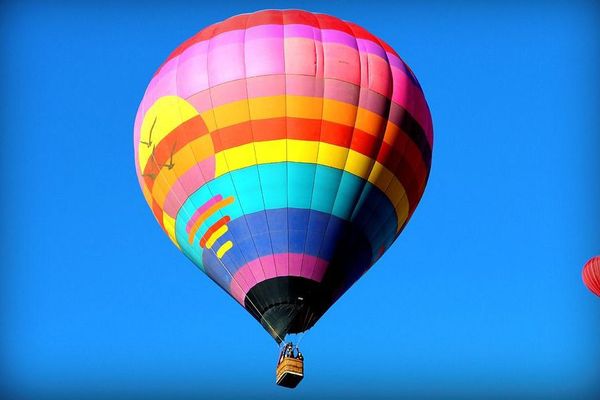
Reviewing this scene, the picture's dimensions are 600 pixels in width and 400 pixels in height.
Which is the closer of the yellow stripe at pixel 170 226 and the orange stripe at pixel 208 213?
the orange stripe at pixel 208 213

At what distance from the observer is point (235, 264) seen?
19.0 metres

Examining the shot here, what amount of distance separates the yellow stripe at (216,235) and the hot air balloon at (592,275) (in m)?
7.57

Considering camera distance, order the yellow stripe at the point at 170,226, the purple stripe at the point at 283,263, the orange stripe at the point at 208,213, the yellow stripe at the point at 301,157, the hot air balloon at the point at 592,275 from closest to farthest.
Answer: the purple stripe at the point at 283,263
the yellow stripe at the point at 301,157
the orange stripe at the point at 208,213
the yellow stripe at the point at 170,226
the hot air balloon at the point at 592,275

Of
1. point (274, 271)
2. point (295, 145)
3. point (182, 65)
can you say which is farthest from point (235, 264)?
point (182, 65)

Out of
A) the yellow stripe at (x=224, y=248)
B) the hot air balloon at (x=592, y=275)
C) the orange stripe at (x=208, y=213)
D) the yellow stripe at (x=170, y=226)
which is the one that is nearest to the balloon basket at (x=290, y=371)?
the yellow stripe at (x=224, y=248)

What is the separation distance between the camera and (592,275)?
→ 22.9 meters

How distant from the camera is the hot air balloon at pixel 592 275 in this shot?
74.9 ft

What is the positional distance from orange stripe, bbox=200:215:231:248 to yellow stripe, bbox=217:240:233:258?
27cm

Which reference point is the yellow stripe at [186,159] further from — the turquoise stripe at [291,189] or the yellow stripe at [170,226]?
the turquoise stripe at [291,189]

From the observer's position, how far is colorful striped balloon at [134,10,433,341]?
61.3ft

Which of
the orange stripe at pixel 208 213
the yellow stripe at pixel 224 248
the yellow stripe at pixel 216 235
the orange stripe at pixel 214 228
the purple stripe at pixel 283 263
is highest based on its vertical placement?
the orange stripe at pixel 208 213

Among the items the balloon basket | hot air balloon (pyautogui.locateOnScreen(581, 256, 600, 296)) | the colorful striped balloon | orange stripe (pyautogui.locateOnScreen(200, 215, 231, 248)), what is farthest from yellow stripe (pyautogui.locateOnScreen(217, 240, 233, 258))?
hot air balloon (pyautogui.locateOnScreen(581, 256, 600, 296))

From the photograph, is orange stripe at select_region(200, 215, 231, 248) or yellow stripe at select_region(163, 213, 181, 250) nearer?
orange stripe at select_region(200, 215, 231, 248)

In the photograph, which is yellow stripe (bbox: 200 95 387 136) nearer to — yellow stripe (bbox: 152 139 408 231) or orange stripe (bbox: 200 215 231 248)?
yellow stripe (bbox: 152 139 408 231)
